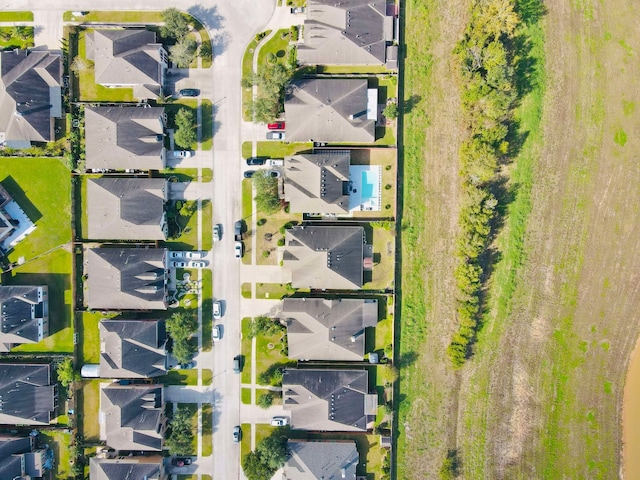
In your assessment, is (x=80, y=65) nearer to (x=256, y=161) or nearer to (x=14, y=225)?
(x=14, y=225)

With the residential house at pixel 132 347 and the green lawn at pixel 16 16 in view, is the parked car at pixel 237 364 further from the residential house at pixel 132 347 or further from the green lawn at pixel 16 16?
the green lawn at pixel 16 16

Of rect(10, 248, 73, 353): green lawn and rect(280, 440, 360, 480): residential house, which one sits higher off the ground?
rect(10, 248, 73, 353): green lawn

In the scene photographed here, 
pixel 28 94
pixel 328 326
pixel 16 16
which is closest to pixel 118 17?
pixel 16 16

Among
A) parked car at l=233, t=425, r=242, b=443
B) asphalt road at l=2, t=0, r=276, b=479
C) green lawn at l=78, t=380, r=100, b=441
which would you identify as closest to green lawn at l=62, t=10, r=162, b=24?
asphalt road at l=2, t=0, r=276, b=479

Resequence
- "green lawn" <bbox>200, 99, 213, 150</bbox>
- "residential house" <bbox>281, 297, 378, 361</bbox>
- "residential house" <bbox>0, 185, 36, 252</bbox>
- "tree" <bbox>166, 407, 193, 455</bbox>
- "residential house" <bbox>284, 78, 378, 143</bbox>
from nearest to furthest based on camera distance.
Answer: "residential house" <bbox>284, 78, 378, 143</bbox> → "residential house" <bbox>281, 297, 378, 361</bbox> → "tree" <bbox>166, 407, 193, 455</bbox> → "green lawn" <bbox>200, 99, 213, 150</bbox> → "residential house" <bbox>0, 185, 36, 252</bbox>

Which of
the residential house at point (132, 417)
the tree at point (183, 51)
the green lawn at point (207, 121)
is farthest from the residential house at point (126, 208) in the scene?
the residential house at point (132, 417)

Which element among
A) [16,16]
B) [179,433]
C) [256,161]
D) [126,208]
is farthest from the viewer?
[16,16]

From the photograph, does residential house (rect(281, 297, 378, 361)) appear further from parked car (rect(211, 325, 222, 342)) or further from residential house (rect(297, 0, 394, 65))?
residential house (rect(297, 0, 394, 65))
